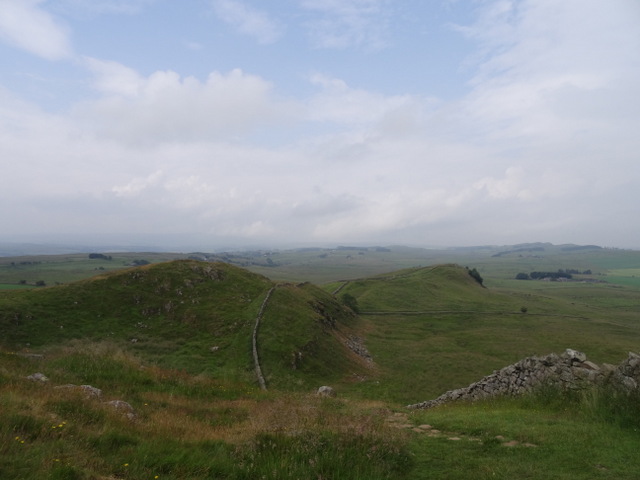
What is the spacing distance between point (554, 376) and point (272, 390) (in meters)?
15.0

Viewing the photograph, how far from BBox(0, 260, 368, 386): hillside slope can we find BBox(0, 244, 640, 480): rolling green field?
0.66 feet

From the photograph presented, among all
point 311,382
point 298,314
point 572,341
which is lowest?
point 572,341

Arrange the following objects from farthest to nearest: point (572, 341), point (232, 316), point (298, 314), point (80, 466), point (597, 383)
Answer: point (572, 341)
point (298, 314)
point (232, 316)
point (597, 383)
point (80, 466)

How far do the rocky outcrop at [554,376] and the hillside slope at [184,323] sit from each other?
15.0m

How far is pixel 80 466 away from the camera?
19.9ft

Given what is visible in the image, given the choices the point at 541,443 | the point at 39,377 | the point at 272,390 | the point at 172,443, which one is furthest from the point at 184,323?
the point at 541,443

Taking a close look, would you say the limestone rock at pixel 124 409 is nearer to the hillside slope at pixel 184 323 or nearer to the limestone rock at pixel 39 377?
the limestone rock at pixel 39 377

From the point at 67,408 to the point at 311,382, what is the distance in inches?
977

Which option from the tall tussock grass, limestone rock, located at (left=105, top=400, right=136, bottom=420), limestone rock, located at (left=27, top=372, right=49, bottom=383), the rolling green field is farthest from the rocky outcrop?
limestone rock, located at (left=27, top=372, right=49, bottom=383)

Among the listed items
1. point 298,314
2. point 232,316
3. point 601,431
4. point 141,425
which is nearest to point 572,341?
point 298,314

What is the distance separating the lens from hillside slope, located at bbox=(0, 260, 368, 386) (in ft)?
104

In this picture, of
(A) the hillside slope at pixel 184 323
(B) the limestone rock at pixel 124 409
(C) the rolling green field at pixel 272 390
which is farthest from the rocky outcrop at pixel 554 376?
(B) the limestone rock at pixel 124 409

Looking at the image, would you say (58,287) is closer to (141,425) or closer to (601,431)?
(141,425)

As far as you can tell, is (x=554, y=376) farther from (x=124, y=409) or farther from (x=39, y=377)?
(x=39, y=377)
